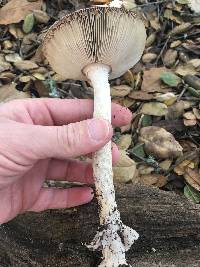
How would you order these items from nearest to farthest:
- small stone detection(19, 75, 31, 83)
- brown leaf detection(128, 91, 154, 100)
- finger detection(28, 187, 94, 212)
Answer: finger detection(28, 187, 94, 212) → brown leaf detection(128, 91, 154, 100) → small stone detection(19, 75, 31, 83)

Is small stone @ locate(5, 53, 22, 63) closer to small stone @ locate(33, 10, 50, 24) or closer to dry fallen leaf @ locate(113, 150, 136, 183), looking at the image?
small stone @ locate(33, 10, 50, 24)

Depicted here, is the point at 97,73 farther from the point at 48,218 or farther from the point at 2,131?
the point at 48,218

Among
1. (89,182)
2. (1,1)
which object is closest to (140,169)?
(89,182)

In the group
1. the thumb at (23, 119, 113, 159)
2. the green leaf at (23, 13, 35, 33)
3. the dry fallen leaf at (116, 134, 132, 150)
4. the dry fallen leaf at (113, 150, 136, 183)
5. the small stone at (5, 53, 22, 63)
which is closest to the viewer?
the thumb at (23, 119, 113, 159)

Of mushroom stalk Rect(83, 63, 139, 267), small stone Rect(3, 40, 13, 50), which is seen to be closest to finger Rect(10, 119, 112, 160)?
mushroom stalk Rect(83, 63, 139, 267)

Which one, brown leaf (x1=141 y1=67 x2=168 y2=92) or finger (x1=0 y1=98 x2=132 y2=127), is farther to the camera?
brown leaf (x1=141 y1=67 x2=168 y2=92)

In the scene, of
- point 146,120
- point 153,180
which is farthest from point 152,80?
point 153,180

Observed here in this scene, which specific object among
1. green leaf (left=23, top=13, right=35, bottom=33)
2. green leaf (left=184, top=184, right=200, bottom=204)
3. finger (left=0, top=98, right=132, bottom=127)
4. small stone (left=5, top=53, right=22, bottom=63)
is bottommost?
green leaf (left=184, top=184, right=200, bottom=204)

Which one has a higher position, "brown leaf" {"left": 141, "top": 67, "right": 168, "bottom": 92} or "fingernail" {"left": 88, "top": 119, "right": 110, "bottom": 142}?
"fingernail" {"left": 88, "top": 119, "right": 110, "bottom": 142}
